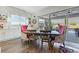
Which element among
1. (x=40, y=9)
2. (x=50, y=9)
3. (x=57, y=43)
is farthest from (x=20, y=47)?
(x=50, y=9)

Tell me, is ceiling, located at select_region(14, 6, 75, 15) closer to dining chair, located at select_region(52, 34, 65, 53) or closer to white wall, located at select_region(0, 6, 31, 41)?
white wall, located at select_region(0, 6, 31, 41)

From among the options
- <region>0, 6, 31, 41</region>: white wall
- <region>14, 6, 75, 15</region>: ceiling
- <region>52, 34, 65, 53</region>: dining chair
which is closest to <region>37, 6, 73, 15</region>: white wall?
<region>14, 6, 75, 15</region>: ceiling

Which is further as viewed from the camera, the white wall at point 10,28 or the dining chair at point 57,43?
the dining chair at point 57,43

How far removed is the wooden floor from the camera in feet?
8.45

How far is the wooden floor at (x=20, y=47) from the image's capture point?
8.45 feet

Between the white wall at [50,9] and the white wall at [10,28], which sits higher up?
the white wall at [50,9]

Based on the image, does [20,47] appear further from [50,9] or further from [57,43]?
[50,9]

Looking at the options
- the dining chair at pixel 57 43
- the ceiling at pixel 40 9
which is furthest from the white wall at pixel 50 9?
the dining chair at pixel 57 43

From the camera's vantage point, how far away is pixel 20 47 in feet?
8.61

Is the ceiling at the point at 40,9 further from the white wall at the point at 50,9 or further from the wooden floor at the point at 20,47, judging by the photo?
the wooden floor at the point at 20,47

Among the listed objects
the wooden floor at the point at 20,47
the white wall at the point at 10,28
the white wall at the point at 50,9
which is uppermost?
the white wall at the point at 50,9
